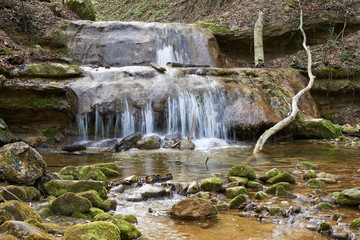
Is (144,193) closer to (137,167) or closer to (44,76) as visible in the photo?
(137,167)

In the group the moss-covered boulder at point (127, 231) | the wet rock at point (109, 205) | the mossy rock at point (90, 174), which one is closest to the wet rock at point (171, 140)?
the mossy rock at point (90, 174)

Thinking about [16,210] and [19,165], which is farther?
[19,165]

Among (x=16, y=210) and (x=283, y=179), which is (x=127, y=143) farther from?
(x=16, y=210)

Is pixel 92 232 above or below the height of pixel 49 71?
below

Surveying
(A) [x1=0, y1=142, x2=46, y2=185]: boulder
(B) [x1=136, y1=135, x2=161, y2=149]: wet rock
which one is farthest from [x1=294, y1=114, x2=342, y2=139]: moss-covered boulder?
(A) [x1=0, y1=142, x2=46, y2=185]: boulder

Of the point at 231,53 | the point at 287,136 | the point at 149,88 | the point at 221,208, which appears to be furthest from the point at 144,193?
the point at 231,53

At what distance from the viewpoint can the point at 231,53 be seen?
1898cm

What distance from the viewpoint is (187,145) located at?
1086cm

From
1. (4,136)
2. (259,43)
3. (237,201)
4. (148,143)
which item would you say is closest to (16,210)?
(237,201)

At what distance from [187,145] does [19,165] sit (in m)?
6.39

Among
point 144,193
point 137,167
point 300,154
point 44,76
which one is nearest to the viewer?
point 144,193

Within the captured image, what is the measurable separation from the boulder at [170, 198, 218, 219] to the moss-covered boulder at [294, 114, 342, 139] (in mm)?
9171

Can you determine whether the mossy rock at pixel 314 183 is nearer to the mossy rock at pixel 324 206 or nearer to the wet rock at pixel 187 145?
the mossy rock at pixel 324 206

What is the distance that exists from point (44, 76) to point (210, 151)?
628cm
